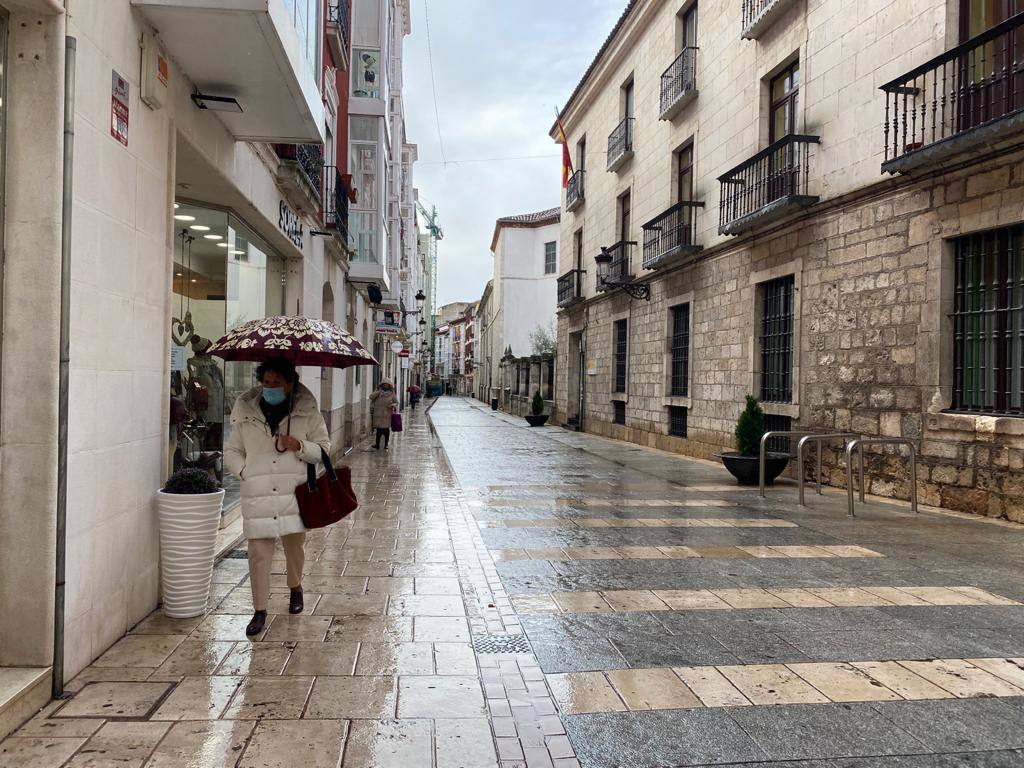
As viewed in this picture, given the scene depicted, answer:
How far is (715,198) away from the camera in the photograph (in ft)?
48.4

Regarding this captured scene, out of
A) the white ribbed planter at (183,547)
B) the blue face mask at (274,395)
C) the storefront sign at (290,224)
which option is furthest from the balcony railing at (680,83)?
the white ribbed planter at (183,547)

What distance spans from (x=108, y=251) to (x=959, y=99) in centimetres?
882

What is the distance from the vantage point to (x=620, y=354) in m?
21.1

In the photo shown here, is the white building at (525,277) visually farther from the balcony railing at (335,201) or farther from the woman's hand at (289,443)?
the woman's hand at (289,443)

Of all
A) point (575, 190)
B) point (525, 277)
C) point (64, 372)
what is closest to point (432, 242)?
point (525, 277)

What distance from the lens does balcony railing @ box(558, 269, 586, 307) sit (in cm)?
2452

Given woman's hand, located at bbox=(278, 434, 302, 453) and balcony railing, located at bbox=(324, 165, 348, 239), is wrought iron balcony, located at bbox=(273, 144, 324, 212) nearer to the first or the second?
balcony railing, located at bbox=(324, 165, 348, 239)

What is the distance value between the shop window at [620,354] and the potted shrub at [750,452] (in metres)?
9.48

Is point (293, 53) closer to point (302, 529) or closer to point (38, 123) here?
point (38, 123)

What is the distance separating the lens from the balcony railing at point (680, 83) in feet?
51.3

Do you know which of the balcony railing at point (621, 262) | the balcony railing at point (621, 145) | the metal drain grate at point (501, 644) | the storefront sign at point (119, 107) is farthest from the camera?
the balcony railing at point (621, 145)

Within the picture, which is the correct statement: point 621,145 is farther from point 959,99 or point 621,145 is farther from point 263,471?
point 263,471

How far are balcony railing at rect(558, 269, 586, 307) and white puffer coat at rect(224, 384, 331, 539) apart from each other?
66.9 feet

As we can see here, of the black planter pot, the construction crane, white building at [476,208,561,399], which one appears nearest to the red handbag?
the black planter pot
